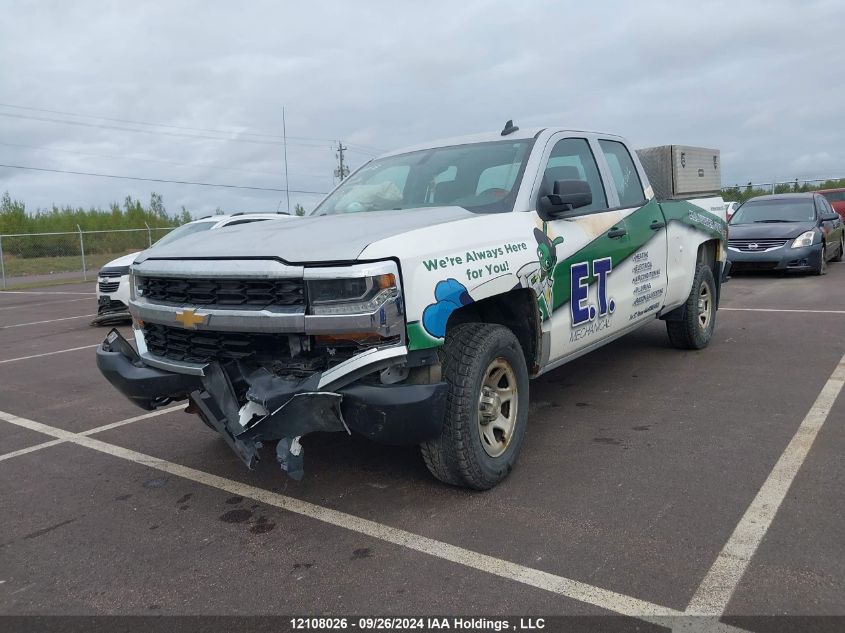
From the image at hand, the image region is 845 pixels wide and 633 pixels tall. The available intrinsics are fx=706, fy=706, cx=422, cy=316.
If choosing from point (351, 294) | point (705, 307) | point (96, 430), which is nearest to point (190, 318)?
point (351, 294)

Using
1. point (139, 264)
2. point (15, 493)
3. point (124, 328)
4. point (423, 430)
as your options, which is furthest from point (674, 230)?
point (124, 328)

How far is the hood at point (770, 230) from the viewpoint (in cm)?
1350

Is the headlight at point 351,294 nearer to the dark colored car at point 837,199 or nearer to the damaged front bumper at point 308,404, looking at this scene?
the damaged front bumper at point 308,404

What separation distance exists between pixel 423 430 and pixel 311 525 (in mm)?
797

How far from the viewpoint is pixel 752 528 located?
128 inches

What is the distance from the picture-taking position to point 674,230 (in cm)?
615

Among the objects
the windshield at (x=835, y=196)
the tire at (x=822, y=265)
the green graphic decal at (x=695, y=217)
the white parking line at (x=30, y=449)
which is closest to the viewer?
the white parking line at (x=30, y=449)

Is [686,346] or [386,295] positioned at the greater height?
[386,295]

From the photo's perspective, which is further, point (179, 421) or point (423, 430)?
point (179, 421)

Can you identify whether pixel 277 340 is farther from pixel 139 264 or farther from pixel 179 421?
pixel 179 421

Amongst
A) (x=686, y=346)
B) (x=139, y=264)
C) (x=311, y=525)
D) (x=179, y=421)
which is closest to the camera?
(x=311, y=525)

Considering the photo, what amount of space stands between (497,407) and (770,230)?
11944mm

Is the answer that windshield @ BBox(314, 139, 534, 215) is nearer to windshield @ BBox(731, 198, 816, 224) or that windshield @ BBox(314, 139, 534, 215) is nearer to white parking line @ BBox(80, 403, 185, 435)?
white parking line @ BBox(80, 403, 185, 435)

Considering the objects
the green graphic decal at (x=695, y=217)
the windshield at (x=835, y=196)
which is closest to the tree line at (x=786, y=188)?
the windshield at (x=835, y=196)
